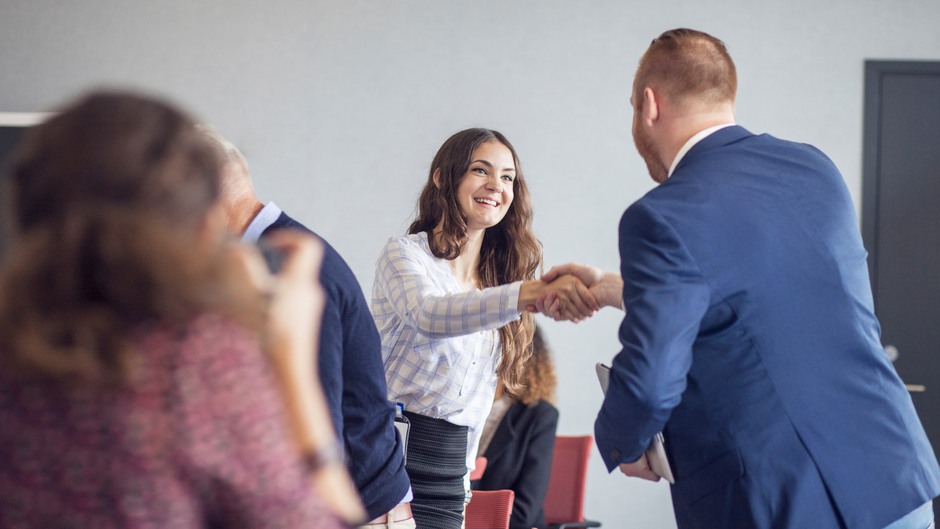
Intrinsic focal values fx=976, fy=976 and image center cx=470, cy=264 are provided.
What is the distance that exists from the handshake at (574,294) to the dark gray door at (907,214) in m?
3.01

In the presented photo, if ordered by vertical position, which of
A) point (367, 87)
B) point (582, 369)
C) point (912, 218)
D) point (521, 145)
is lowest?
point (582, 369)

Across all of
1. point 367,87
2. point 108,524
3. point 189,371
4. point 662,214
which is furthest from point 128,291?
point 367,87

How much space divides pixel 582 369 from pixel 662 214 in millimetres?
3300

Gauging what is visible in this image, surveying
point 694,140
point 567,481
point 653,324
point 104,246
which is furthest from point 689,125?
point 567,481

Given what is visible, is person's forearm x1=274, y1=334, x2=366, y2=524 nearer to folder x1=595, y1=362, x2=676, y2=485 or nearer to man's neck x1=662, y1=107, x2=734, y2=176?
folder x1=595, y1=362, x2=676, y2=485

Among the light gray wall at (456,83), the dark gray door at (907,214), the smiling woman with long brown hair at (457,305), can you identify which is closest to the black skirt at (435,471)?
the smiling woman with long brown hair at (457,305)

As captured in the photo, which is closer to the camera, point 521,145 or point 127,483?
point 127,483

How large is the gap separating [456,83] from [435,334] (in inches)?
108

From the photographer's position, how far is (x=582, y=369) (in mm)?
5012

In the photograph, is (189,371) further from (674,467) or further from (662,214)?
(674,467)

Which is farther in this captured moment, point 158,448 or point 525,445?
point 525,445

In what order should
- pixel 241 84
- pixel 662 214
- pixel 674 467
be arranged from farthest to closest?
pixel 241 84, pixel 674 467, pixel 662 214

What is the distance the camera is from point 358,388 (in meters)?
1.89

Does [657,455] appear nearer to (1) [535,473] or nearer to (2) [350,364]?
(2) [350,364]
